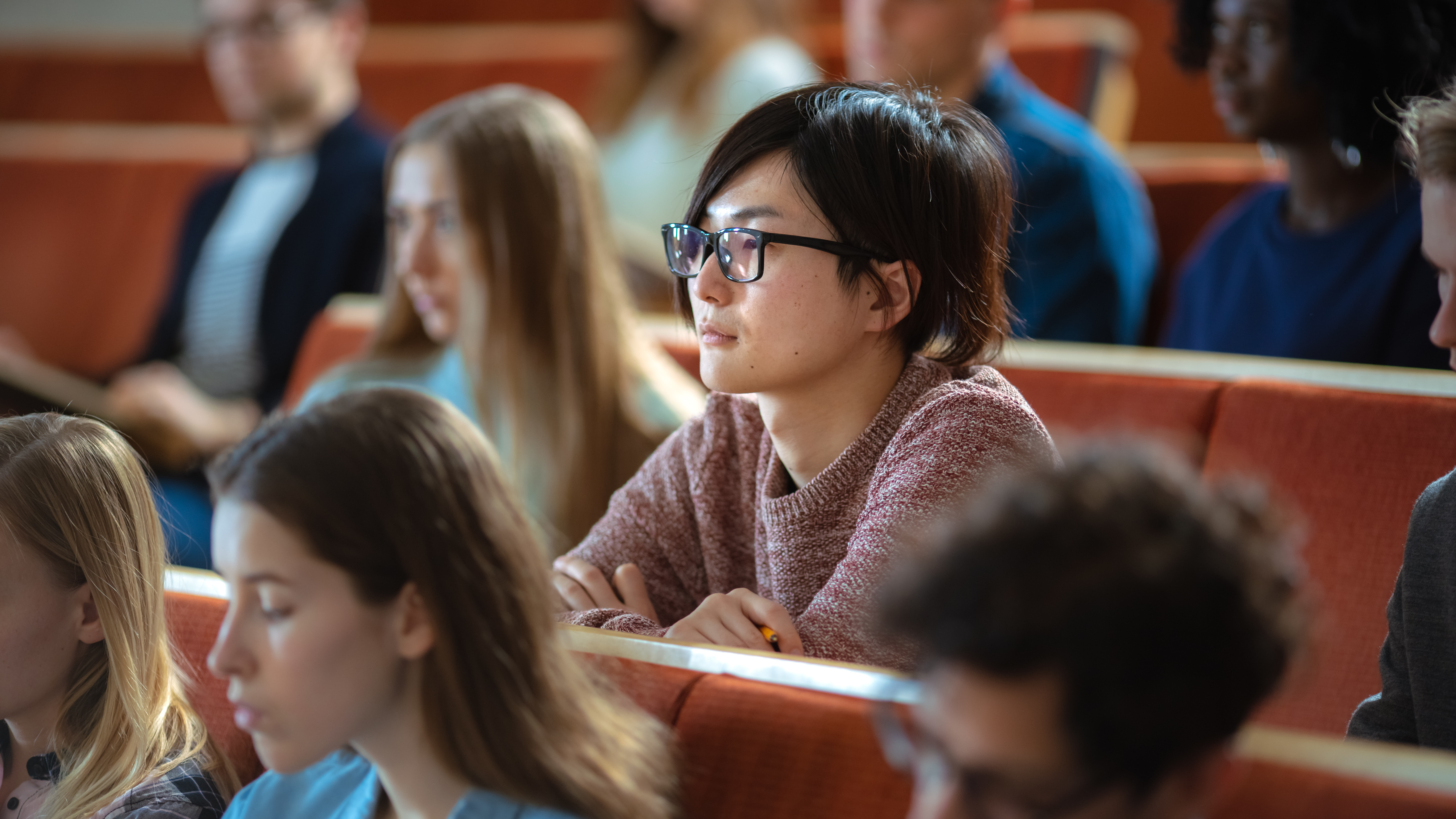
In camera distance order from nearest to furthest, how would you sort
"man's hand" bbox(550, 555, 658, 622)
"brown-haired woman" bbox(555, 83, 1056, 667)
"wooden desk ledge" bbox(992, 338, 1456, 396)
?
"brown-haired woman" bbox(555, 83, 1056, 667), "man's hand" bbox(550, 555, 658, 622), "wooden desk ledge" bbox(992, 338, 1456, 396)

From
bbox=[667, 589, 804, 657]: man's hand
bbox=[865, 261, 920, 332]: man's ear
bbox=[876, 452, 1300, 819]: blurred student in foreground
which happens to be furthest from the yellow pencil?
bbox=[876, 452, 1300, 819]: blurred student in foreground

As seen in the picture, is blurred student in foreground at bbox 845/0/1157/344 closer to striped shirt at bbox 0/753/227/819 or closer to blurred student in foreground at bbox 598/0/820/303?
blurred student in foreground at bbox 598/0/820/303

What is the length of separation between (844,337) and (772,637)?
0.81ft

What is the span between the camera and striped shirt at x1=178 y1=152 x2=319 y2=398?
Result: 2.64 m

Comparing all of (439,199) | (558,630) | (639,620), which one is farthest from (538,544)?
(439,199)

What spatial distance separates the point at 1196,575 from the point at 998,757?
108 mm

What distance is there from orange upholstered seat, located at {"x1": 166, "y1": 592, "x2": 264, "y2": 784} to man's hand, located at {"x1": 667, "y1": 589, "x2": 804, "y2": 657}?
35 cm

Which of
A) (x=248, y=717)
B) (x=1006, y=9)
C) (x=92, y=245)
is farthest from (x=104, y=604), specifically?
(x=92, y=245)

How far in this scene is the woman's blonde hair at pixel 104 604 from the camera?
0.94 m

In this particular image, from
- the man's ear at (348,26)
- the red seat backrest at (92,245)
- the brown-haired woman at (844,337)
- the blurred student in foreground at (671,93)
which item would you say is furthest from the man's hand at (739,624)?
the red seat backrest at (92,245)

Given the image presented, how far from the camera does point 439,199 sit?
174 cm

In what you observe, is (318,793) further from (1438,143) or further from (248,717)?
(1438,143)

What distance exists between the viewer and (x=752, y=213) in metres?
0.99

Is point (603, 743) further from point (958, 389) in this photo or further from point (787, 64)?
point (787, 64)
